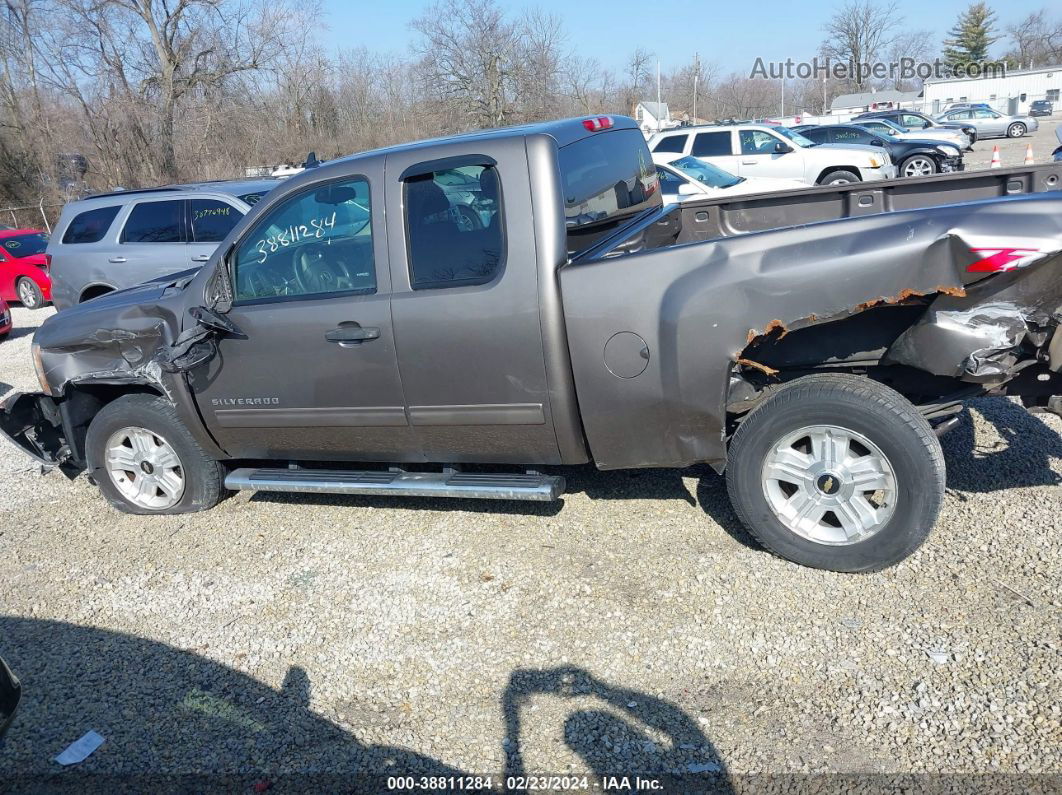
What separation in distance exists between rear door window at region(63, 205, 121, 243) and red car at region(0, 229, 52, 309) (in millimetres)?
6081

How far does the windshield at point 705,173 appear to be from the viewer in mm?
13242

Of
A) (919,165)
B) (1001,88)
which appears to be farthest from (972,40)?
(919,165)

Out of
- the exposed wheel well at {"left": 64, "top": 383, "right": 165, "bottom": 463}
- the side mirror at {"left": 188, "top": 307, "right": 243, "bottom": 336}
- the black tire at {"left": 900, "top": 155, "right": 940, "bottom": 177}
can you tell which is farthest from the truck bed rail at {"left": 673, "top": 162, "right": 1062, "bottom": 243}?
the black tire at {"left": 900, "top": 155, "right": 940, "bottom": 177}

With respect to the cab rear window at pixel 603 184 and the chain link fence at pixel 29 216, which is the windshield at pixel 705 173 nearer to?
the cab rear window at pixel 603 184

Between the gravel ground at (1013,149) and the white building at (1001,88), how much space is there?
23.8 m

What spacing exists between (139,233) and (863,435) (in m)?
8.45

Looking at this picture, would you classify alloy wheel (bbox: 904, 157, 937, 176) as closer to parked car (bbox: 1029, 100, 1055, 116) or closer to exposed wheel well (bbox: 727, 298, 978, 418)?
exposed wheel well (bbox: 727, 298, 978, 418)

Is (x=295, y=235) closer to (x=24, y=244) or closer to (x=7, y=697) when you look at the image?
(x=7, y=697)

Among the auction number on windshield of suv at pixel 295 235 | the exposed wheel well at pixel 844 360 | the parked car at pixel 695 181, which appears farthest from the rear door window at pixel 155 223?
the exposed wheel well at pixel 844 360

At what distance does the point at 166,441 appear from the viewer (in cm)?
496

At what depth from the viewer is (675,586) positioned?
3869mm

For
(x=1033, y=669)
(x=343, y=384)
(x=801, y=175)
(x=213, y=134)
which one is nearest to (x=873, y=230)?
(x=1033, y=669)

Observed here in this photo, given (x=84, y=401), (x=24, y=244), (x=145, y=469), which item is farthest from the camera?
(x=24, y=244)

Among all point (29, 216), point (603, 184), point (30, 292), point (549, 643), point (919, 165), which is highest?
point (29, 216)
